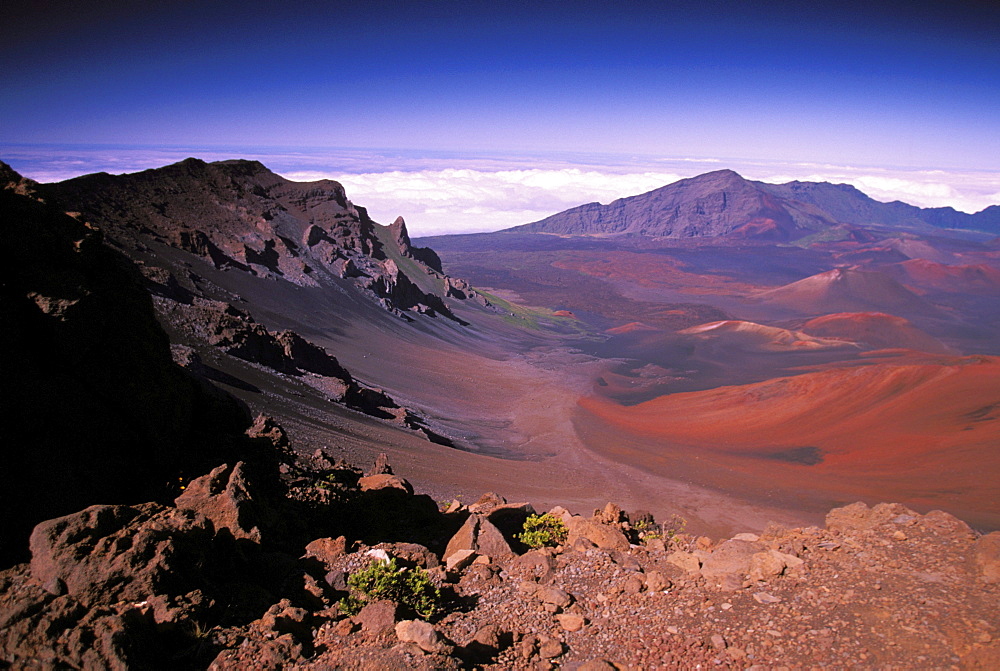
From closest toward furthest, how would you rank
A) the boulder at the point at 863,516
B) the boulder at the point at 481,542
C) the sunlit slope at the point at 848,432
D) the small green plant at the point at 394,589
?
the small green plant at the point at 394,589
the boulder at the point at 481,542
the boulder at the point at 863,516
the sunlit slope at the point at 848,432

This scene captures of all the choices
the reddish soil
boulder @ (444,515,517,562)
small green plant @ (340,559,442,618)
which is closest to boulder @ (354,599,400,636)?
small green plant @ (340,559,442,618)

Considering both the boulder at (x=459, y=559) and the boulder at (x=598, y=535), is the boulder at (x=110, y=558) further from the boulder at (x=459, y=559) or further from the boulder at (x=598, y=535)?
the boulder at (x=598, y=535)

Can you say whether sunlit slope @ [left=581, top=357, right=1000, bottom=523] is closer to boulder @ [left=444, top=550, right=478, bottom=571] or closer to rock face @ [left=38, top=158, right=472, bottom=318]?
boulder @ [left=444, top=550, right=478, bottom=571]

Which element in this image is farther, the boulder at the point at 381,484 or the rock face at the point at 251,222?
the rock face at the point at 251,222

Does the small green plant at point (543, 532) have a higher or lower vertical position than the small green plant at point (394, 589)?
lower

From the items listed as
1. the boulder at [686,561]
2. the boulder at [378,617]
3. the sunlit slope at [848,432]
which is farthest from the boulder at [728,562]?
the sunlit slope at [848,432]

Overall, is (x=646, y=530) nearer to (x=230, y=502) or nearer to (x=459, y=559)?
(x=459, y=559)
